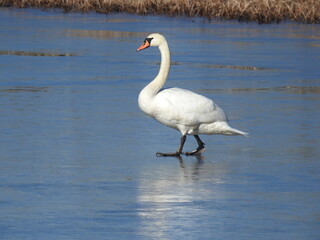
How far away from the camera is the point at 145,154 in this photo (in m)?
8.46

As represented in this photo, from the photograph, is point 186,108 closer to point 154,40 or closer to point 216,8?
point 154,40

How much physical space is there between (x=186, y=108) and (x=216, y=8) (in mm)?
22658

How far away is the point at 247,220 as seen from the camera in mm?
6020

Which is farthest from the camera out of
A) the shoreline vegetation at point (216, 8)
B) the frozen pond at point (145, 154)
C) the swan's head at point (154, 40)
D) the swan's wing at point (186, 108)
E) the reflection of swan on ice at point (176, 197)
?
the shoreline vegetation at point (216, 8)

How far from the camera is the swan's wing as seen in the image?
8.44 meters

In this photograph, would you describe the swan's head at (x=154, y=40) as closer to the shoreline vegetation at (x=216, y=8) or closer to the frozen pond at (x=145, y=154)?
the frozen pond at (x=145, y=154)

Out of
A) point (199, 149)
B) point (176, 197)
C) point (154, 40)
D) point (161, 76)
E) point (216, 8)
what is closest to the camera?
point (176, 197)

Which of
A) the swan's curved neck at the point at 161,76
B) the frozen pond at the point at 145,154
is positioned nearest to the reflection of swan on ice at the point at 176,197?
the frozen pond at the point at 145,154

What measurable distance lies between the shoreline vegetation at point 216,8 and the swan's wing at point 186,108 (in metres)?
21.2

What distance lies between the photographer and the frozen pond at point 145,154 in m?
5.95

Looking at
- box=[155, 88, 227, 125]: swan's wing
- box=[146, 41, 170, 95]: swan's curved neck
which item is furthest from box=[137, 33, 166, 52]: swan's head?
box=[155, 88, 227, 125]: swan's wing

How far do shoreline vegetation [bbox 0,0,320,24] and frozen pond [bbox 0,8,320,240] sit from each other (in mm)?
11154

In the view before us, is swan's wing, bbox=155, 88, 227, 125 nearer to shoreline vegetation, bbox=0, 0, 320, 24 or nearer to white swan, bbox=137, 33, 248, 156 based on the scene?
white swan, bbox=137, 33, 248, 156

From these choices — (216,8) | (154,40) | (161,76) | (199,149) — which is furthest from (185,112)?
(216,8)
